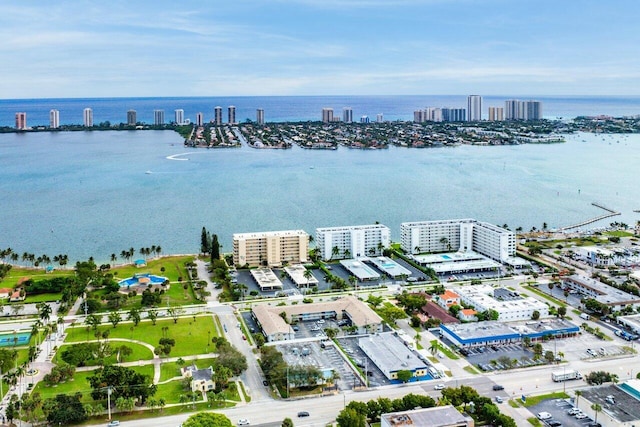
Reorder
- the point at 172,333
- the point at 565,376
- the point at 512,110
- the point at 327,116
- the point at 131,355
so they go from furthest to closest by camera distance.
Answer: the point at 512,110 < the point at 327,116 < the point at 172,333 < the point at 131,355 < the point at 565,376

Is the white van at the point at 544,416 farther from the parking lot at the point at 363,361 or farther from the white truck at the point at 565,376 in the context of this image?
the parking lot at the point at 363,361

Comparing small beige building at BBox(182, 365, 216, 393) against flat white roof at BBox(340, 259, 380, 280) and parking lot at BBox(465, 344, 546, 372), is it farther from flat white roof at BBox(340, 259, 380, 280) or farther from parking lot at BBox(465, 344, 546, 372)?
flat white roof at BBox(340, 259, 380, 280)

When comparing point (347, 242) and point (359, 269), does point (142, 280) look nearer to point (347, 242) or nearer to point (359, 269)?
point (359, 269)

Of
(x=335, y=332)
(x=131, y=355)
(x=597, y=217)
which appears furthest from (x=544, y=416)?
(x=597, y=217)

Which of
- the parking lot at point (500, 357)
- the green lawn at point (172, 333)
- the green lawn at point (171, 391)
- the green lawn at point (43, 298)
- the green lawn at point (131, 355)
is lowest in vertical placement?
the green lawn at point (171, 391)

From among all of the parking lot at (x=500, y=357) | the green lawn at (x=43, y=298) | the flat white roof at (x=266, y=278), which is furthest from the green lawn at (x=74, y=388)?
the parking lot at (x=500, y=357)

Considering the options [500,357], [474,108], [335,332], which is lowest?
[500,357]

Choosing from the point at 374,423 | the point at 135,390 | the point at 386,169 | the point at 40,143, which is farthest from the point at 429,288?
the point at 40,143

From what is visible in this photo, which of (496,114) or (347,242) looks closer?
(347,242)
